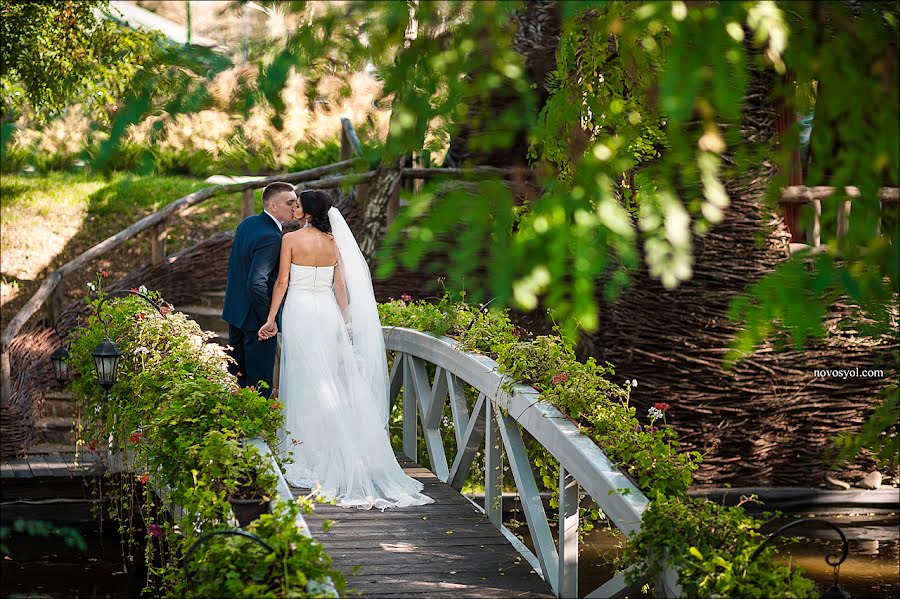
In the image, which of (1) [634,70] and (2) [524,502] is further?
(2) [524,502]

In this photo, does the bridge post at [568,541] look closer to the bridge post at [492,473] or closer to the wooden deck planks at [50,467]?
the bridge post at [492,473]

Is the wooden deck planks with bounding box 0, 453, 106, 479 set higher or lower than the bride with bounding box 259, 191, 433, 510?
lower

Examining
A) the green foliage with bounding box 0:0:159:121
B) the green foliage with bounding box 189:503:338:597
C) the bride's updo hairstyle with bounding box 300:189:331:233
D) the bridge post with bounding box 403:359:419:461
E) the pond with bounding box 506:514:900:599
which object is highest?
the green foliage with bounding box 0:0:159:121

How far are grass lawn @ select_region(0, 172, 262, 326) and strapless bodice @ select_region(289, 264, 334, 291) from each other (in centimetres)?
766

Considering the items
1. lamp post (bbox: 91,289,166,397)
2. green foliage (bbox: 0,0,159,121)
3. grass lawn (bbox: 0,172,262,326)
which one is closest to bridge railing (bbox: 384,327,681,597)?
lamp post (bbox: 91,289,166,397)

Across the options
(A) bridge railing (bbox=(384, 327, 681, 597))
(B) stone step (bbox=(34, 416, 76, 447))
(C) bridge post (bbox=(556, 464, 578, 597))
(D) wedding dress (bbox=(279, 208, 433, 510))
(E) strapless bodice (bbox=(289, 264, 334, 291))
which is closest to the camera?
(A) bridge railing (bbox=(384, 327, 681, 597))

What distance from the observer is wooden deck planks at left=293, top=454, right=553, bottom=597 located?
5273mm

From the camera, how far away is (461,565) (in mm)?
5648

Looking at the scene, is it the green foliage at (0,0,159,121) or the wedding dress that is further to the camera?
the green foliage at (0,0,159,121)

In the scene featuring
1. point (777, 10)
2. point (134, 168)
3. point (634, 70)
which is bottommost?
point (134, 168)

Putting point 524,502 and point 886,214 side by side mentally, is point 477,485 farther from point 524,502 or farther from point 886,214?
point 886,214

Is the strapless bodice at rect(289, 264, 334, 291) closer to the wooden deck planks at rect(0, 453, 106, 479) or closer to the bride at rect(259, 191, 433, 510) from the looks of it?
the bride at rect(259, 191, 433, 510)

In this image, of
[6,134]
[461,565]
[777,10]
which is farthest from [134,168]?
[461,565]

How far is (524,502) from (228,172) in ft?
9.59
